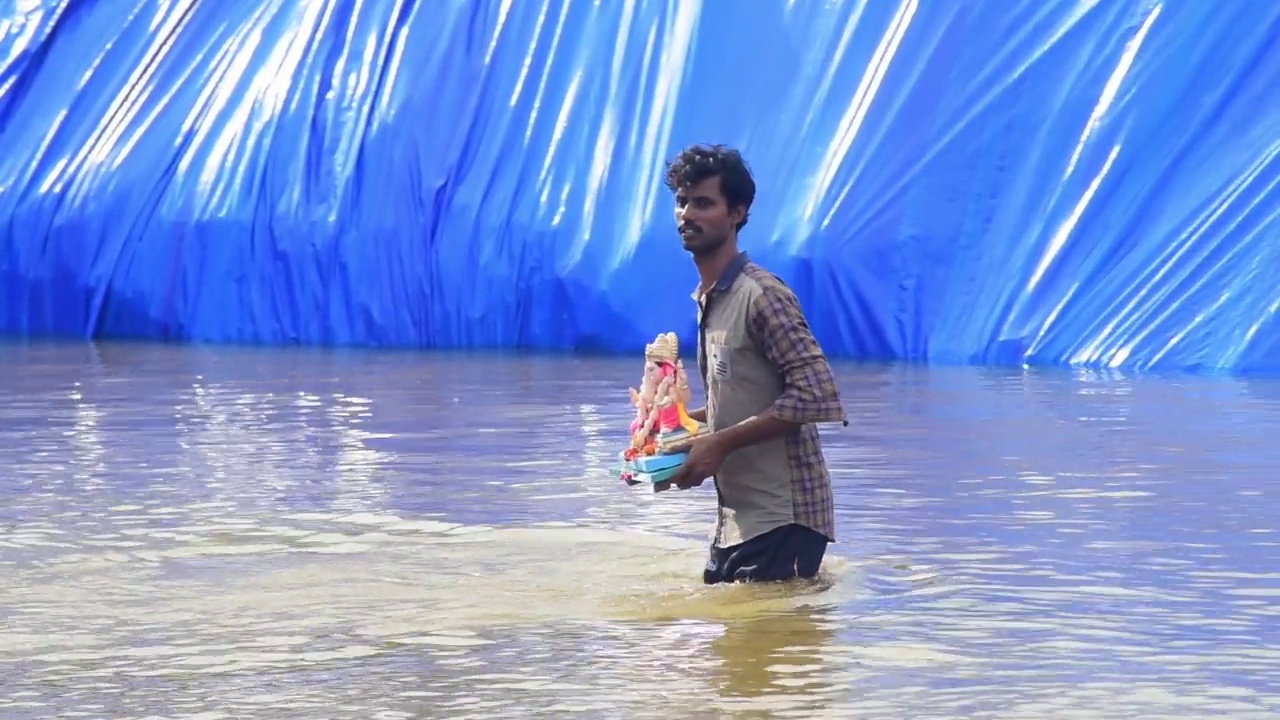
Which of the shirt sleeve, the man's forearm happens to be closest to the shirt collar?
the shirt sleeve

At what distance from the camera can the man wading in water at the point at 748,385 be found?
556 cm

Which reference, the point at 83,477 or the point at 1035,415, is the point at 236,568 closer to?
the point at 83,477

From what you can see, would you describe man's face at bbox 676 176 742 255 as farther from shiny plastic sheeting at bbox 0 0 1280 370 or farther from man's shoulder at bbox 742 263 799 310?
shiny plastic sheeting at bbox 0 0 1280 370

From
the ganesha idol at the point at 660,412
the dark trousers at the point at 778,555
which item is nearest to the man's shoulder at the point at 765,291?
the ganesha idol at the point at 660,412

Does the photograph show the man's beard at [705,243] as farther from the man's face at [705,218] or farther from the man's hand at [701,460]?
the man's hand at [701,460]

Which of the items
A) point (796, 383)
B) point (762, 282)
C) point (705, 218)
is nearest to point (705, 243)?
point (705, 218)

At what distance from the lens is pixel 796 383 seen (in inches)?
218

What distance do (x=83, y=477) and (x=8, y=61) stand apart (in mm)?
16096

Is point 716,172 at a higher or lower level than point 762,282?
higher

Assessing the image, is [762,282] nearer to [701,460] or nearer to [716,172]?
[716,172]

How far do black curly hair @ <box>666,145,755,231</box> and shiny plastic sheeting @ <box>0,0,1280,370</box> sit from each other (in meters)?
10.6

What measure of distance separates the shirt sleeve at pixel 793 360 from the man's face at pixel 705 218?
0.20 meters

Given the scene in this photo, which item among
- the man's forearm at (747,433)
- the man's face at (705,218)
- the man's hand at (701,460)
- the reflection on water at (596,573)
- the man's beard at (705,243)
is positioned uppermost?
the man's face at (705,218)

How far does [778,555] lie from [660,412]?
482mm
